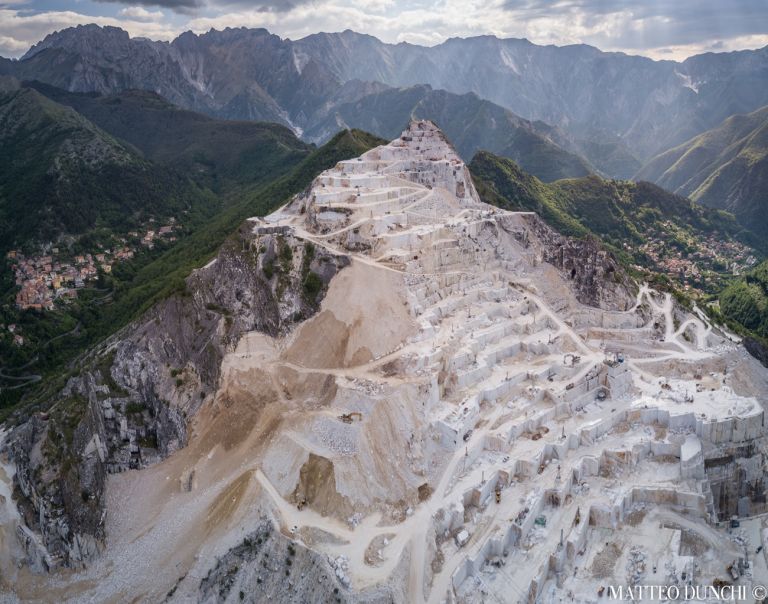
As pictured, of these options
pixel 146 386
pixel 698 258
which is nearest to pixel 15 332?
pixel 146 386

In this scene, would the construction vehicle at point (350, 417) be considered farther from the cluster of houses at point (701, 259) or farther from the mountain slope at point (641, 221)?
the cluster of houses at point (701, 259)

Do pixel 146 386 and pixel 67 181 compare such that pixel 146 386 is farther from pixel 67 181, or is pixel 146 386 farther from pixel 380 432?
pixel 67 181

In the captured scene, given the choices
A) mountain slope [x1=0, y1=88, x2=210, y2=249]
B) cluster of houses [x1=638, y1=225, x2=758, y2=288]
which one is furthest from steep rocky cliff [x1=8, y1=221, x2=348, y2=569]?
cluster of houses [x1=638, y1=225, x2=758, y2=288]

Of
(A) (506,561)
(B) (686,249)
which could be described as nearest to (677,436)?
(A) (506,561)

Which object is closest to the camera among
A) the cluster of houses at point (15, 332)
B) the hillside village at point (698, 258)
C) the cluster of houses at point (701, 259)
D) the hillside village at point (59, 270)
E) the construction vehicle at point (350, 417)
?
the construction vehicle at point (350, 417)

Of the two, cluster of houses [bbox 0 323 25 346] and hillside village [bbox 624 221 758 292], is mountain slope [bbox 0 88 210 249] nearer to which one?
cluster of houses [bbox 0 323 25 346]

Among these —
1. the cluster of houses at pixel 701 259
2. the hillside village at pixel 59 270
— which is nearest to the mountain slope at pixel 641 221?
the cluster of houses at pixel 701 259
